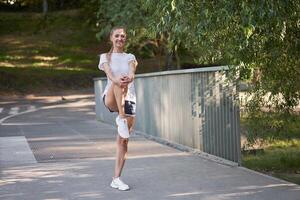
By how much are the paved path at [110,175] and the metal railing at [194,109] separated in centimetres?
34

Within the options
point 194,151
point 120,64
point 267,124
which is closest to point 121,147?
point 120,64

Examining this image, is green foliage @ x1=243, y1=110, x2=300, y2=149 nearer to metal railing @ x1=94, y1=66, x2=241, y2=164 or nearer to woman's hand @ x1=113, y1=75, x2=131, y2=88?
metal railing @ x1=94, y1=66, x2=241, y2=164

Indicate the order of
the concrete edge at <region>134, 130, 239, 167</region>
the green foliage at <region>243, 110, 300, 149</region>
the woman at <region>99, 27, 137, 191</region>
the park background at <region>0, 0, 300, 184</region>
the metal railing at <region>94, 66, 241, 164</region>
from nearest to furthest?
the park background at <region>0, 0, 300, 184</region>, the woman at <region>99, 27, 137, 191</region>, the green foliage at <region>243, 110, 300, 149</region>, the metal railing at <region>94, 66, 241, 164</region>, the concrete edge at <region>134, 130, 239, 167</region>

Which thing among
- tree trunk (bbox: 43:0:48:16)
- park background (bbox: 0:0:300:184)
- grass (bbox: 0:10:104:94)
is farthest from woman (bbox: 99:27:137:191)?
tree trunk (bbox: 43:0:48:16)

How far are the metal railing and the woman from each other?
171 centimetres

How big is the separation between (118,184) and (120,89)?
1.11 metres

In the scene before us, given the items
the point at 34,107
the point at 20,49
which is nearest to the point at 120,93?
the point at 34,107

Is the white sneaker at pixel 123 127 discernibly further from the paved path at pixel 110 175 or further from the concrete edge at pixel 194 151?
the concrete edge at pixel 194 151

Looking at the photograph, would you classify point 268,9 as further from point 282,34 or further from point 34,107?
point 34,107

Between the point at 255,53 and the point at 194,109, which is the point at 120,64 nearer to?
the point at 255,53

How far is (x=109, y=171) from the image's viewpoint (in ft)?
26.5

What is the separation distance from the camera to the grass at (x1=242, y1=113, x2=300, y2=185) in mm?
7941

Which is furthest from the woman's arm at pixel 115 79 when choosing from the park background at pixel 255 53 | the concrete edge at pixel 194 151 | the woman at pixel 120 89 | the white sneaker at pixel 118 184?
the concrete edge at pixel 194 151

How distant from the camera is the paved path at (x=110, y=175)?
6.54 meters
